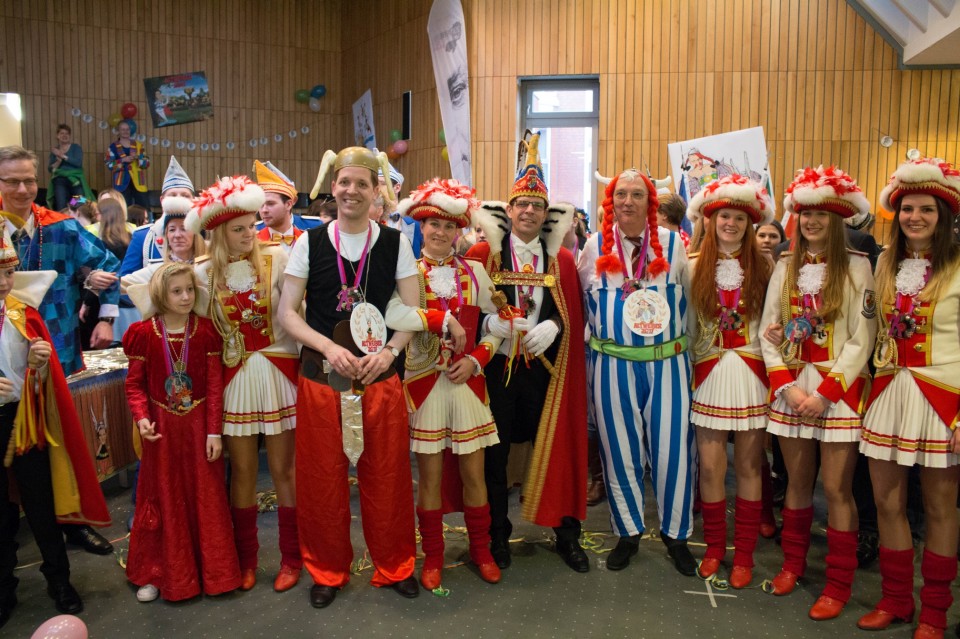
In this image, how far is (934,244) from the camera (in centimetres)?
290

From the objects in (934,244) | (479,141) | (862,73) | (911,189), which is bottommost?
(934,244)

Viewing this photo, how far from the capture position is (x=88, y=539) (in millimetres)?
3805

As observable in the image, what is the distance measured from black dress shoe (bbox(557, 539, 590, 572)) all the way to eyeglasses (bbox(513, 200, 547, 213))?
1.61 metres

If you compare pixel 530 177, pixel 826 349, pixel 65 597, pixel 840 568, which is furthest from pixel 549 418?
pixel 65 597

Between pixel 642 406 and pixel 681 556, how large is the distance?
74 centimetres

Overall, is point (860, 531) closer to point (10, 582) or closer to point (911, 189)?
point (911, 189)

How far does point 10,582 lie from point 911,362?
374cm

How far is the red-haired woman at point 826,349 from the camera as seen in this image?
3043mm

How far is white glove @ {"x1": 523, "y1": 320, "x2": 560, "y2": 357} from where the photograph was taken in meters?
3.31

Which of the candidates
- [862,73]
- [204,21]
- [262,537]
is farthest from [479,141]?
[262,537]

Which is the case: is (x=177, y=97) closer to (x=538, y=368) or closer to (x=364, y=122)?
(x=364, y=122)

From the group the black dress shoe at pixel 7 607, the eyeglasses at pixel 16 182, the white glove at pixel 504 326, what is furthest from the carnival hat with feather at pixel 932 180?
the black dress shoe at pixel 7 607

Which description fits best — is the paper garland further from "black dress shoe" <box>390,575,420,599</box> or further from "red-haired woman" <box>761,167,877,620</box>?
"red-haired woman" <box>761,167,877,620</box>

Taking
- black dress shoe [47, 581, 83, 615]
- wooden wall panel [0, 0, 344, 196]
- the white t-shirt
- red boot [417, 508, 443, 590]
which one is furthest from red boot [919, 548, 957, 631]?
wooden wall panel [0, 0, 344, 196]
